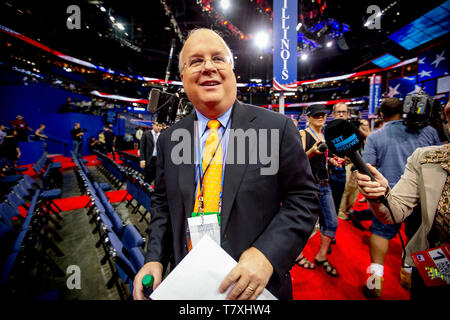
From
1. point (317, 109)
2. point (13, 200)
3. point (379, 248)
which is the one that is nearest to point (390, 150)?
point (317, 109)

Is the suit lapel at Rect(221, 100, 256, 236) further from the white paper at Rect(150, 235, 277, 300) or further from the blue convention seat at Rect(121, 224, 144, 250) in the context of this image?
the blue convention seat at Rect(121, 224, 144, 250)

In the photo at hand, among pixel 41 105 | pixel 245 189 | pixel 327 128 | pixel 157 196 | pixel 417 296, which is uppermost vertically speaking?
pixel 41 105

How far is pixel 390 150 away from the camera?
6.26 ft

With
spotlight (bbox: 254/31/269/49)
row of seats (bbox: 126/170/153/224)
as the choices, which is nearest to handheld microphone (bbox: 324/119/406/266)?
row of seats (bbox: 126/170/153/224)

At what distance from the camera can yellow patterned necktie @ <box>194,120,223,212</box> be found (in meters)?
0.87

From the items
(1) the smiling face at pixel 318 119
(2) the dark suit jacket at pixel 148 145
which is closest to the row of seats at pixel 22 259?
(2) the dark suit jacket at pixel 148 145

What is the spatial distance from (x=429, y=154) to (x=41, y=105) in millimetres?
16640

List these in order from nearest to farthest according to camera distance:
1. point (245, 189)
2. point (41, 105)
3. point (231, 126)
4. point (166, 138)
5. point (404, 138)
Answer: point (245, 189), point (231, 126), point (166, 138), point (404, 138), point (41, 105)

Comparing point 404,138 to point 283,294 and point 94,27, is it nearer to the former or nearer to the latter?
point 283,294

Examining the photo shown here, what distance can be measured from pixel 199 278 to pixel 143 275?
322mm

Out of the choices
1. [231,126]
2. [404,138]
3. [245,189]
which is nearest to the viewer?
[245,189]

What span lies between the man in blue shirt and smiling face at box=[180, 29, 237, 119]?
1946 mm

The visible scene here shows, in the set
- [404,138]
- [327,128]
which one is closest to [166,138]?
[327,128]

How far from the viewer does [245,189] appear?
782 mm
